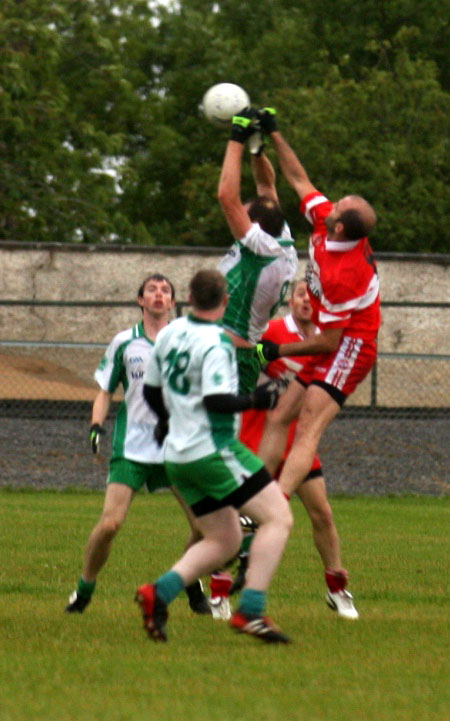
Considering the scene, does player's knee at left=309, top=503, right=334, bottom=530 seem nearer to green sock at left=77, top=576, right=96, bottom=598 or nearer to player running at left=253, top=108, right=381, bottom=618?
player running at left=253, top=108, right=381, bottom=618

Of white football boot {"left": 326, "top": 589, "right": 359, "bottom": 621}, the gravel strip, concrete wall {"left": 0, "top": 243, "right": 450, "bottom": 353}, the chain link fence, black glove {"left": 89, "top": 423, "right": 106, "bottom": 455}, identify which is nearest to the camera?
white football boot {"left": 326, "top": 589, "right": 359, "bottom": 621}

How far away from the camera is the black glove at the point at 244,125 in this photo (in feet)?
26.2

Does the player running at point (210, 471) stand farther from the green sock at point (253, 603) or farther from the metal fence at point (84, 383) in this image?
the metal fence at point (84, 383)

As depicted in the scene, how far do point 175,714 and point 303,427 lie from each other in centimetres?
322

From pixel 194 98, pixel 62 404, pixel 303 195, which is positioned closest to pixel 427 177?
pixel 194 98

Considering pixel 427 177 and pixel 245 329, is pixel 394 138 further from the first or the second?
pixel 245 329

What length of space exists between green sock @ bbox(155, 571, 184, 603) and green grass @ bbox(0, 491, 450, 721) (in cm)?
26

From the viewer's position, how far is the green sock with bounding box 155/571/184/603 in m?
6.88

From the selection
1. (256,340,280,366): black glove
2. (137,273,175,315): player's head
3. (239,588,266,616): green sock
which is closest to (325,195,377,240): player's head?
(256,340,280,366): black glove

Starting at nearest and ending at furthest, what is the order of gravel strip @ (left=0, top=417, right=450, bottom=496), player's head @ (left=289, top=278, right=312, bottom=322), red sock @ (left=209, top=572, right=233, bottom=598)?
red sock @ (left=209, top=572, right=233, bottom=598)
player's head @ (left=289, top=278, right=312, bottom=322)
gravel strip @ (left=0, top=417, right=450, bottom=496)

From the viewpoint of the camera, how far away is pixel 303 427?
838 centimetres

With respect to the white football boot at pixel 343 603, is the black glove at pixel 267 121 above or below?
above

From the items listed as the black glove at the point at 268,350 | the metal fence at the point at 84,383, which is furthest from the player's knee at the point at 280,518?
the metal fence at the point at 84,383

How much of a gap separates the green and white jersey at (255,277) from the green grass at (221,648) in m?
1.73
